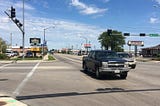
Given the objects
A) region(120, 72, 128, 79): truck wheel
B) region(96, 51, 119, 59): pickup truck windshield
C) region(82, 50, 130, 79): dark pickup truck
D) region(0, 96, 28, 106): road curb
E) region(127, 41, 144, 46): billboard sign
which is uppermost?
region(127, 41, 144, 46): billboard sign

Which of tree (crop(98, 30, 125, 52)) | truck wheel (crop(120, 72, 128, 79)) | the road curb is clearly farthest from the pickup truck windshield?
tree (crop(98, 30, 125, 52))

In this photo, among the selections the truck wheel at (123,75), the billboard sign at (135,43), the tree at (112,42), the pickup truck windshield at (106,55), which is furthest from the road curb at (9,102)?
the tree at (112,42)

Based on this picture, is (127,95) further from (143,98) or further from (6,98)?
(6,98)

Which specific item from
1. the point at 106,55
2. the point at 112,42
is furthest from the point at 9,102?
the point at 112,42

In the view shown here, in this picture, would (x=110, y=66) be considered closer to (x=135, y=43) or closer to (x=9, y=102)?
(x=9, y=102)

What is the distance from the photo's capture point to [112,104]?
36.8ft

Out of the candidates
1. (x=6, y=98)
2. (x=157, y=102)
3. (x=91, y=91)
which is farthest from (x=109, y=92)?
(x=6, y=98)

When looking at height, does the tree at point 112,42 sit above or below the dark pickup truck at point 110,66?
above

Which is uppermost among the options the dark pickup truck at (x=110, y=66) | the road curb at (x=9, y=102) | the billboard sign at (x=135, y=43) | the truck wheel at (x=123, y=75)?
the billboard sign at (x=135, y=43)

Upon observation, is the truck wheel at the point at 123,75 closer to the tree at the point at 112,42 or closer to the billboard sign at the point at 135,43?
the billboard sign at the point at 135,43

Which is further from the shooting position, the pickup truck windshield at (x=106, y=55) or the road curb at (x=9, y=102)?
the pickup truck windshield at (x=106, y=55)

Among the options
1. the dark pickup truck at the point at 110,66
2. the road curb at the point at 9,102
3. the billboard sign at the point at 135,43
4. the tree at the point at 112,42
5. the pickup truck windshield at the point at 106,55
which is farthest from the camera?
the tree at the point at 112,42

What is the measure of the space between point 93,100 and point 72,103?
96cm

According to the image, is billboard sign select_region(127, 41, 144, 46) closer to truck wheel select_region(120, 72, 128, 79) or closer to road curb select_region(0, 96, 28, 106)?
truck wheel select_region(120, 72, 128, 79)
